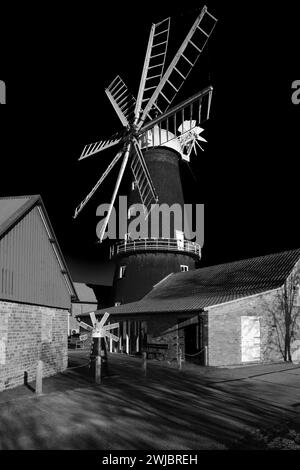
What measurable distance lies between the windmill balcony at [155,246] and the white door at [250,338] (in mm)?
12022

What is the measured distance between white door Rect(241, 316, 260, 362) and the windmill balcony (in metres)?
12.0

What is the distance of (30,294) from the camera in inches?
615

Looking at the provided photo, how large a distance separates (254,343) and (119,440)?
15.2 meters

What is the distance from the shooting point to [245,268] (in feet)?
91.1

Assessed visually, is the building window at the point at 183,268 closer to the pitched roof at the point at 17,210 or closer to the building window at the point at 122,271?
the building window at the point at 122,271

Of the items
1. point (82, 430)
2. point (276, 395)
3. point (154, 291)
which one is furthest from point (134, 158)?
point (82, 430)

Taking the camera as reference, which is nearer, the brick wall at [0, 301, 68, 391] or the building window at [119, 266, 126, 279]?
the brick wall at [0, 301, 68, 391]

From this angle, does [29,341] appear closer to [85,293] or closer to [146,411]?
[146,411]

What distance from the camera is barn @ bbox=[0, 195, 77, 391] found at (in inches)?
546

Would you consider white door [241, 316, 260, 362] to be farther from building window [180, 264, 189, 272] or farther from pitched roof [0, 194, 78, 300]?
building window [180, 264, 189, 272]

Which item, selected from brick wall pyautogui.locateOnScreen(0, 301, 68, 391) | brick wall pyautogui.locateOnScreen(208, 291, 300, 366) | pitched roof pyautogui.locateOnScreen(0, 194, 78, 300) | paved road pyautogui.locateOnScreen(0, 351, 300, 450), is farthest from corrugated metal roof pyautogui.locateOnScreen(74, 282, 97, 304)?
paved road pyautogui.locateOnScreen(0, 351, 300, 450)

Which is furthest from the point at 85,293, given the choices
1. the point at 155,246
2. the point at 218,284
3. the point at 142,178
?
the point at 218,284

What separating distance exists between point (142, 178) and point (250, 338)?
1543cm

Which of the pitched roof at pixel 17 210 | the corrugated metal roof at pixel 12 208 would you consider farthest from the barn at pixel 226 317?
the corrugated metal roof at pixel 12 208
